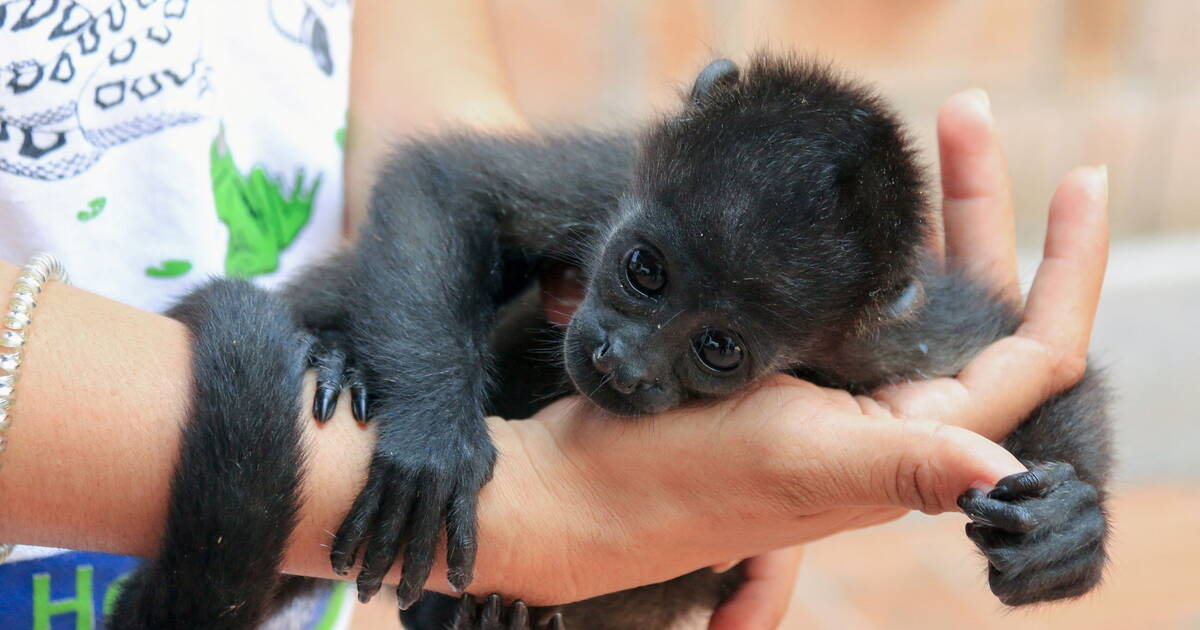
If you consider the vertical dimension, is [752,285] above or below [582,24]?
below

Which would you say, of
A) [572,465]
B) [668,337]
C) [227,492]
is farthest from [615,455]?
[227,492]

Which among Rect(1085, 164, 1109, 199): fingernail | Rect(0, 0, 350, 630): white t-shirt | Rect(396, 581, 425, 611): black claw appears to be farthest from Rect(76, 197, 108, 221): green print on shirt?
Rect(1085, 164, 1109, 199): fingernail

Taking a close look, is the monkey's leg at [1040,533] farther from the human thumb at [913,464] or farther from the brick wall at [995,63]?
the brick wall at [995,63]

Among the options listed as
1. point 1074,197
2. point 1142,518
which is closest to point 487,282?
point 1074,197

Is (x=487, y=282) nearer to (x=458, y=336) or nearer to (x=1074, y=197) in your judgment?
(x=458, y=336)

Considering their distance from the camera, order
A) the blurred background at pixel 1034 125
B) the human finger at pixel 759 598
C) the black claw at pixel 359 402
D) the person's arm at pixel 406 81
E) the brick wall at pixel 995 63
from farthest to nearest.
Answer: the brick wall at pixel 995 63, the blurred background at pixel 1034 125, the person's arm at pixel 406 81, the human finger at pixel 759 598, the black claw at pixel 359 402

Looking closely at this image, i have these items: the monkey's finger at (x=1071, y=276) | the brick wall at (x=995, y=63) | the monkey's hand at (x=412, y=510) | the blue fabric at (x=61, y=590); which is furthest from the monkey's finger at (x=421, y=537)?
the brick wall at (x=995, y=63)
